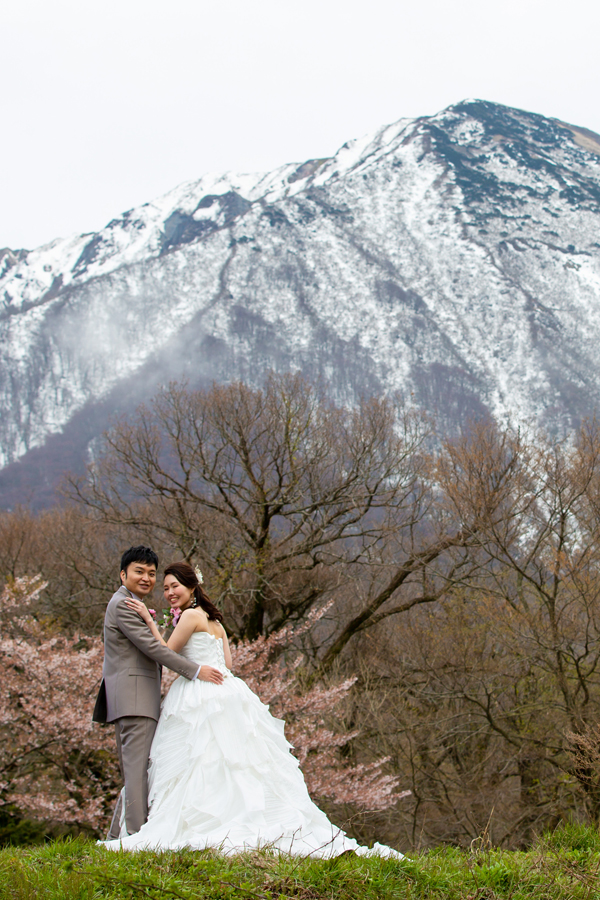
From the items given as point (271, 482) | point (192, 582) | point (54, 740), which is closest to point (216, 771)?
point (192, 582)

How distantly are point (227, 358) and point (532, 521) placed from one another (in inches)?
5002

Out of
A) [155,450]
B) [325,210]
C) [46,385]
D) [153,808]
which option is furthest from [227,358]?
[153,808]

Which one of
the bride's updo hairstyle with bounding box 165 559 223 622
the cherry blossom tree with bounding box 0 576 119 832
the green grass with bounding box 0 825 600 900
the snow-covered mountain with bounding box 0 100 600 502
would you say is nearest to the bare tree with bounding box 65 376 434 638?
the cherry blossom tree with bounding box 0 576 119 832

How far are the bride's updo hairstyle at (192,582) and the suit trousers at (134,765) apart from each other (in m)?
0.80

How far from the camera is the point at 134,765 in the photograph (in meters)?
4.19

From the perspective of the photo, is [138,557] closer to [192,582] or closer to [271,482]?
[192,582]

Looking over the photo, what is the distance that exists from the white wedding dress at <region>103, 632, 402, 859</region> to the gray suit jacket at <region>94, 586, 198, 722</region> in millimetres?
149

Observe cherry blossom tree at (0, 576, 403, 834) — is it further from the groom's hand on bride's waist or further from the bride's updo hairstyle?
the groom's hand on bride's waist

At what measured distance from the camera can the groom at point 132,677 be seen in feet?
14.0

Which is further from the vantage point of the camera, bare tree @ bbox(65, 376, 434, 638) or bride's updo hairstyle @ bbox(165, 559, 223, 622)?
bare tree @ bbox(65, 376, 434, 638)

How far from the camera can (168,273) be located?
172000mm

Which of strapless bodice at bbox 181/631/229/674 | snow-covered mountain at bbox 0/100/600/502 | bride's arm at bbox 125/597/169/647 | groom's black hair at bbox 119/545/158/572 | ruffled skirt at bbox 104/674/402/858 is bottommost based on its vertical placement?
ruffled skirt at bbox 104/674/402/858

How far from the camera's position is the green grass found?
9.86ft

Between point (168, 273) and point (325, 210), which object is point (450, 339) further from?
point (168, 273)
